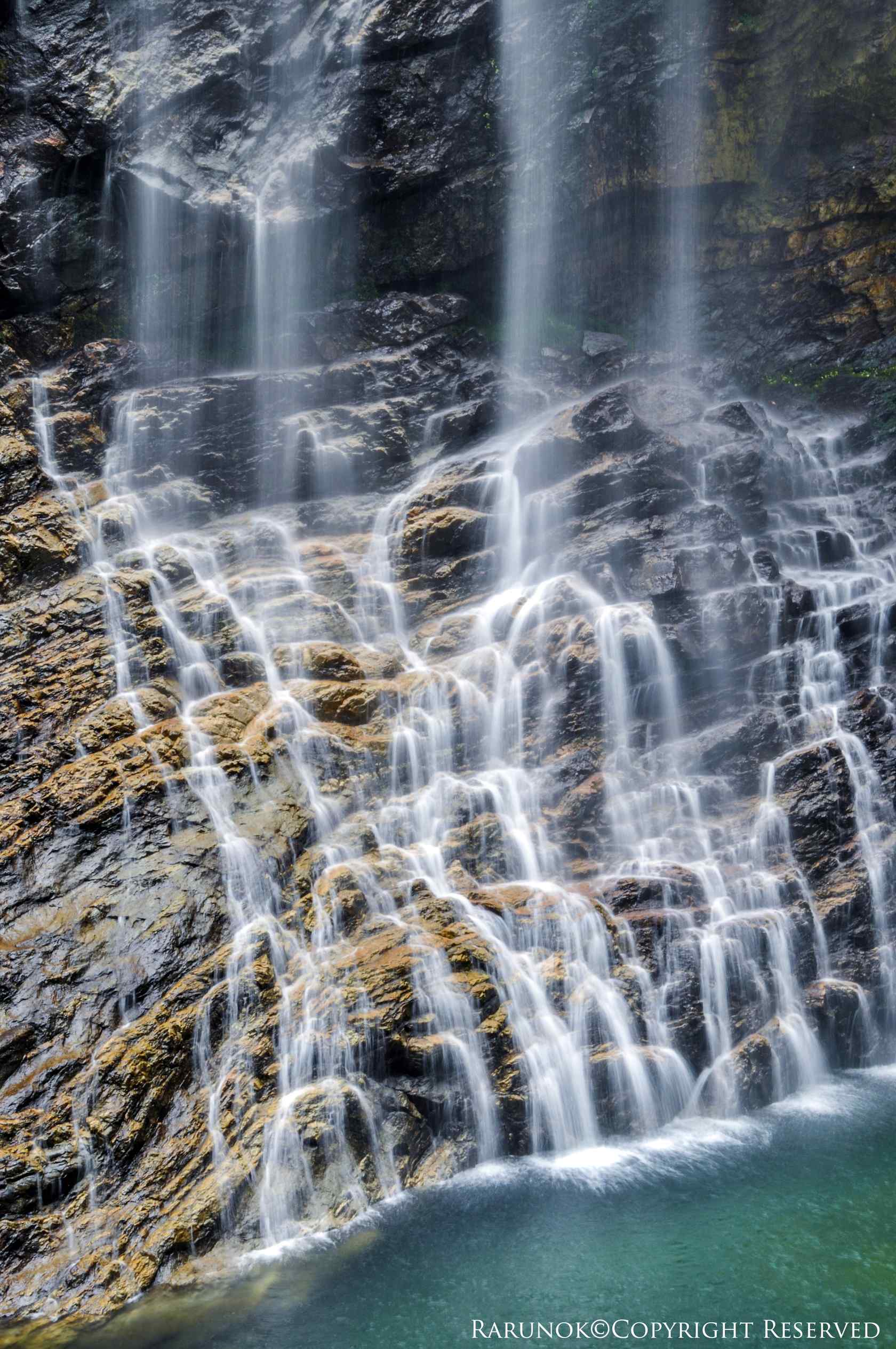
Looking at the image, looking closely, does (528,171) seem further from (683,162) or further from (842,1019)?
(842,1019)

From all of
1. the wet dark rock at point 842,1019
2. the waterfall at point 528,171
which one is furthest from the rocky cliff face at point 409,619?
the waterfall at point 528,171

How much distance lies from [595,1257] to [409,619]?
1202 cm

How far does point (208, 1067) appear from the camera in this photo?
10.3m

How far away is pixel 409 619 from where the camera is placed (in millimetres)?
18547

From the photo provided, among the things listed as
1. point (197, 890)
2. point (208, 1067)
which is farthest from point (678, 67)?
point (208, 1067)

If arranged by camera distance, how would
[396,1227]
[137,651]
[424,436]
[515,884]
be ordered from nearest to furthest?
[396,1227] → [515,884] → [137,651] → [424,436]

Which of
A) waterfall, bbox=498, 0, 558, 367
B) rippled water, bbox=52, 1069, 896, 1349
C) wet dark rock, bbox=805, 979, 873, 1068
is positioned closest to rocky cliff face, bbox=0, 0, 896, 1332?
wet dark rock, bbox=805, 979, 873, 1068

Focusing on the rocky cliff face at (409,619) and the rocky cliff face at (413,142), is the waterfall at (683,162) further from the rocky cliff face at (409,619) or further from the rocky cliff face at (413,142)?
the rocky cliff face at (409,619)

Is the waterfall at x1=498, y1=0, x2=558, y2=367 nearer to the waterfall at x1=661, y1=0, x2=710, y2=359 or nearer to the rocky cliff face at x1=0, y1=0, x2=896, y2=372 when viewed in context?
the rocky cliff face at x1=0, y1=0, x2=896, y2=372

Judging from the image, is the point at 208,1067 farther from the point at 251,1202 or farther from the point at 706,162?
the point at 706,162

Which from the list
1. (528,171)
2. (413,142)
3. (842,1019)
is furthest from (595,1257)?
(528,171)

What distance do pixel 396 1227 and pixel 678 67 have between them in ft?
89.9

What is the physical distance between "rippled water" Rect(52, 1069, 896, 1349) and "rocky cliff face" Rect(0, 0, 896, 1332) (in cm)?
60

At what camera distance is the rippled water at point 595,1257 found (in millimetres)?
8086
